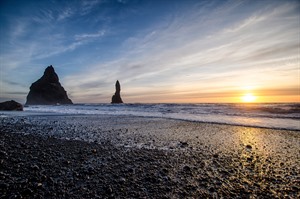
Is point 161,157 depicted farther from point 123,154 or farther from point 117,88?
point 117,88

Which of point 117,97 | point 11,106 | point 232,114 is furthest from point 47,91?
point 232,114

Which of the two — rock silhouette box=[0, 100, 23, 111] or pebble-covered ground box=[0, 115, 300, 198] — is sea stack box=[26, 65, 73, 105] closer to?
rock silhouette box=[0, 100, 23, 111]

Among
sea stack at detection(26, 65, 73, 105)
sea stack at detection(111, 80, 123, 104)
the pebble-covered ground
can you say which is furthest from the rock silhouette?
sea stack at detection(26, 65, 73, 105)

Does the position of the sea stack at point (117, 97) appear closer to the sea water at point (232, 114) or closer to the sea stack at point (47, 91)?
the sea stack at point (47, 91)

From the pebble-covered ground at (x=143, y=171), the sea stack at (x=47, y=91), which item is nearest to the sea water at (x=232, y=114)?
the pebble-covered ground at (x=143, y=171)

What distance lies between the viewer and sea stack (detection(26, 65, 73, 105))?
134 meters

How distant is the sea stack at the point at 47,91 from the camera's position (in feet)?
440

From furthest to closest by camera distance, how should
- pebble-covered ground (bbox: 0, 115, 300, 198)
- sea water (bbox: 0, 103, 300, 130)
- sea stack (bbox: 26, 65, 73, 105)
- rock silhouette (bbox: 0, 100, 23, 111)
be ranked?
sea stack (bbox: 26, 65, 73, 105)
rock silhouette (bbox: 0, 100, 23, 111)
sea water (bbox: 0, 103, 300, 130)
pebble-covered ground (bbox: 0, 115, 300, 198)

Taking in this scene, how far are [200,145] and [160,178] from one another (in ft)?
13.7

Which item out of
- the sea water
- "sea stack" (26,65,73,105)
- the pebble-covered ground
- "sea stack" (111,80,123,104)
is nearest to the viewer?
the pebble-covered ground

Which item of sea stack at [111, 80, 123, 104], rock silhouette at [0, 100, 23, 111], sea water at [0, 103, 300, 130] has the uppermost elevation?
sea stack at [111, 80, 123, 104]

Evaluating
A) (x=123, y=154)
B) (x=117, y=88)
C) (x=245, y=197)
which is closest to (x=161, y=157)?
(x=123, y=154)

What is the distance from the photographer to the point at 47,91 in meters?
134

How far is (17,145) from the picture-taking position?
6.95m
